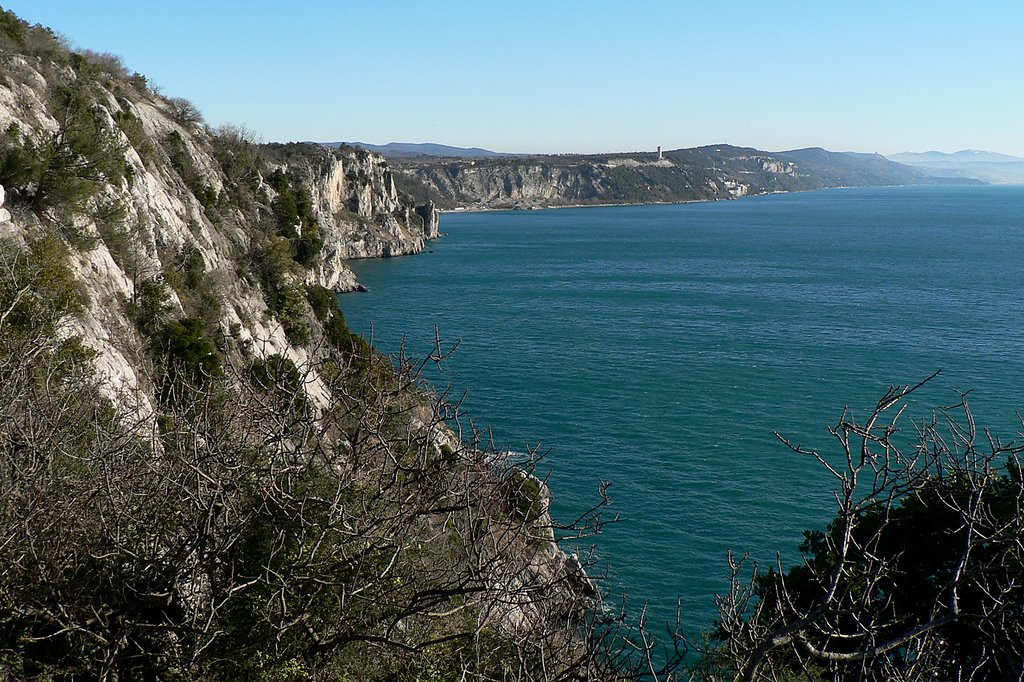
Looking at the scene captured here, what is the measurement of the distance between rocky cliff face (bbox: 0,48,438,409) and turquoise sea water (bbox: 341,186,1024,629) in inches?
229

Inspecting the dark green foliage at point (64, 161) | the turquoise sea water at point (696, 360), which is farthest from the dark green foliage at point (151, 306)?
the turquoise sea water at point (696, 360)

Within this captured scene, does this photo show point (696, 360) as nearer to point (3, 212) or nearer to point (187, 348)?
point (187, 348)

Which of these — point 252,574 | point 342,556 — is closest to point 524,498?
point 342,556

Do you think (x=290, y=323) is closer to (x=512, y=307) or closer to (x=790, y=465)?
(x=790, y=465)

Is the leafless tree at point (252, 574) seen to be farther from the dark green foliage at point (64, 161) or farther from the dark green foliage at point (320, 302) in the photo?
the dark green foliage at point (320, 302)

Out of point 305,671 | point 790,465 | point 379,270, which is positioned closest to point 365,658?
point 305,671

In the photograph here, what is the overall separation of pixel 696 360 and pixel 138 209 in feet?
87.8

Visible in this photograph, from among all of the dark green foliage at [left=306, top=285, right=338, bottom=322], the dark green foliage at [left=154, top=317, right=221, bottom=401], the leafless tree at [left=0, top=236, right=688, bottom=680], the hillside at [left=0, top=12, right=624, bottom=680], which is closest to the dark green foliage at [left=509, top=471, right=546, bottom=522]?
the hillside at [left=0, top=12, right=624, bottom=680]

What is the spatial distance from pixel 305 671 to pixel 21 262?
1298 cm

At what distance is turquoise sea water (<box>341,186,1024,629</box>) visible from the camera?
24484mm

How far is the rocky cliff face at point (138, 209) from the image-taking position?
20219mm

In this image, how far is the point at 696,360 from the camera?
139 ft

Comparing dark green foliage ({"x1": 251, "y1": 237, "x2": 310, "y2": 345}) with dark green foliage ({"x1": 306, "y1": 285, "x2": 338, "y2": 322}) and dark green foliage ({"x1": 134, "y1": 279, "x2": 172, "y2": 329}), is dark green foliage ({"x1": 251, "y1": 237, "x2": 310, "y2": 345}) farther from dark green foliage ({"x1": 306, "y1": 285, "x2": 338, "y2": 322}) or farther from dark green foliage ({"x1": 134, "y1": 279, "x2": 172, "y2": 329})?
dark green foliage ({"x1": 134, "y1": 279, "x2": 172, "y2": 329})

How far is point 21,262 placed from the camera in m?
16.9
